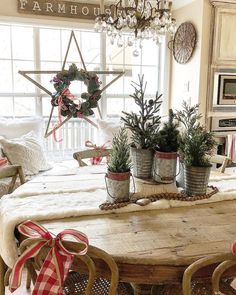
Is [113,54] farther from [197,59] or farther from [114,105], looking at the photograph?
[197,59]

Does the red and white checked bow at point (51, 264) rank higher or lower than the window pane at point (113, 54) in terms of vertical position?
lower

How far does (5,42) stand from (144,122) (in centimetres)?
272

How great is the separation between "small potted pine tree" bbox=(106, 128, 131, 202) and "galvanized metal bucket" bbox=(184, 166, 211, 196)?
32cm

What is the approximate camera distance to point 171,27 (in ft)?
7.22

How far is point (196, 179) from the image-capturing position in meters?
1.60

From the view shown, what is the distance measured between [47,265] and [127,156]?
2.14 feet

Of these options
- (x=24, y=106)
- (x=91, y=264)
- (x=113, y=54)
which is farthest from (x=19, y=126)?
(x=91, y=264)

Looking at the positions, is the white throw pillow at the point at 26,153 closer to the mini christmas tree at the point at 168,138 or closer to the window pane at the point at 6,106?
the window pane at the point at 6,106

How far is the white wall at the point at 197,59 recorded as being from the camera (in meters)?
3.46

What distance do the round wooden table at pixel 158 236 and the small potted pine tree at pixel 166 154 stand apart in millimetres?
180

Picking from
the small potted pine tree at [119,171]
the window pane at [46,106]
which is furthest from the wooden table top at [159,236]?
the window pane at [46,106]

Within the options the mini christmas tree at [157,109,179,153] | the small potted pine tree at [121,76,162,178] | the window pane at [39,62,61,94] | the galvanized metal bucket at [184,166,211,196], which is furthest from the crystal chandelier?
the window pane at [39,62,61,94]

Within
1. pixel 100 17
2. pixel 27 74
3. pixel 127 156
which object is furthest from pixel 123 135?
pixel 27 74

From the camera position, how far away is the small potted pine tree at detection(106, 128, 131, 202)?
148 cm
